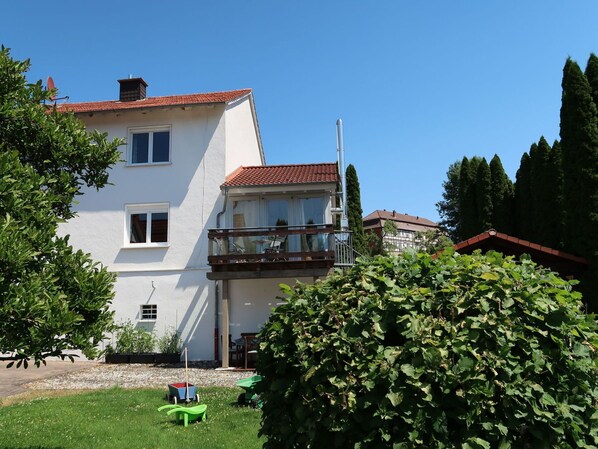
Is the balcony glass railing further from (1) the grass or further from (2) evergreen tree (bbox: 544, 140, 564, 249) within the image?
(2) evergreen tree (bbox: 544, 140, 564, 249)

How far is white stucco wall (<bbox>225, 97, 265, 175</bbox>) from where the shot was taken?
18.7 metres

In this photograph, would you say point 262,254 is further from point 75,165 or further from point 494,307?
point 494,307

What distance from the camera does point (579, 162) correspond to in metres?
15.6

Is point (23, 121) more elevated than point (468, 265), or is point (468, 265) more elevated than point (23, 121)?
point (23, 121)

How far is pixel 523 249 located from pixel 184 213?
11.0m

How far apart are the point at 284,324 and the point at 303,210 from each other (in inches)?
550

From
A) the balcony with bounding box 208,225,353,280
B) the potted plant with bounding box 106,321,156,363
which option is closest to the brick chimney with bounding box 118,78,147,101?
the balcony with bounding box 208,225,353,280

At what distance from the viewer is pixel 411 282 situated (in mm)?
3568

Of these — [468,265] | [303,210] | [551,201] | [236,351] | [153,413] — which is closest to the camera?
[468,265]

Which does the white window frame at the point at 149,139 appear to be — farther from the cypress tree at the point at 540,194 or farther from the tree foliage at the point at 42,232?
the cypress tree at the point at 540,194

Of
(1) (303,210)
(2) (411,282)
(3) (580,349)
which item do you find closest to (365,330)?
(2) (411,282)

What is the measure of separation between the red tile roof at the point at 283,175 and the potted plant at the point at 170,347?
536cm

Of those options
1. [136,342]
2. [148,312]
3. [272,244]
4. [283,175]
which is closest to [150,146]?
[283,175]

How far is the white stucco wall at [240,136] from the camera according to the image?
18.7m
